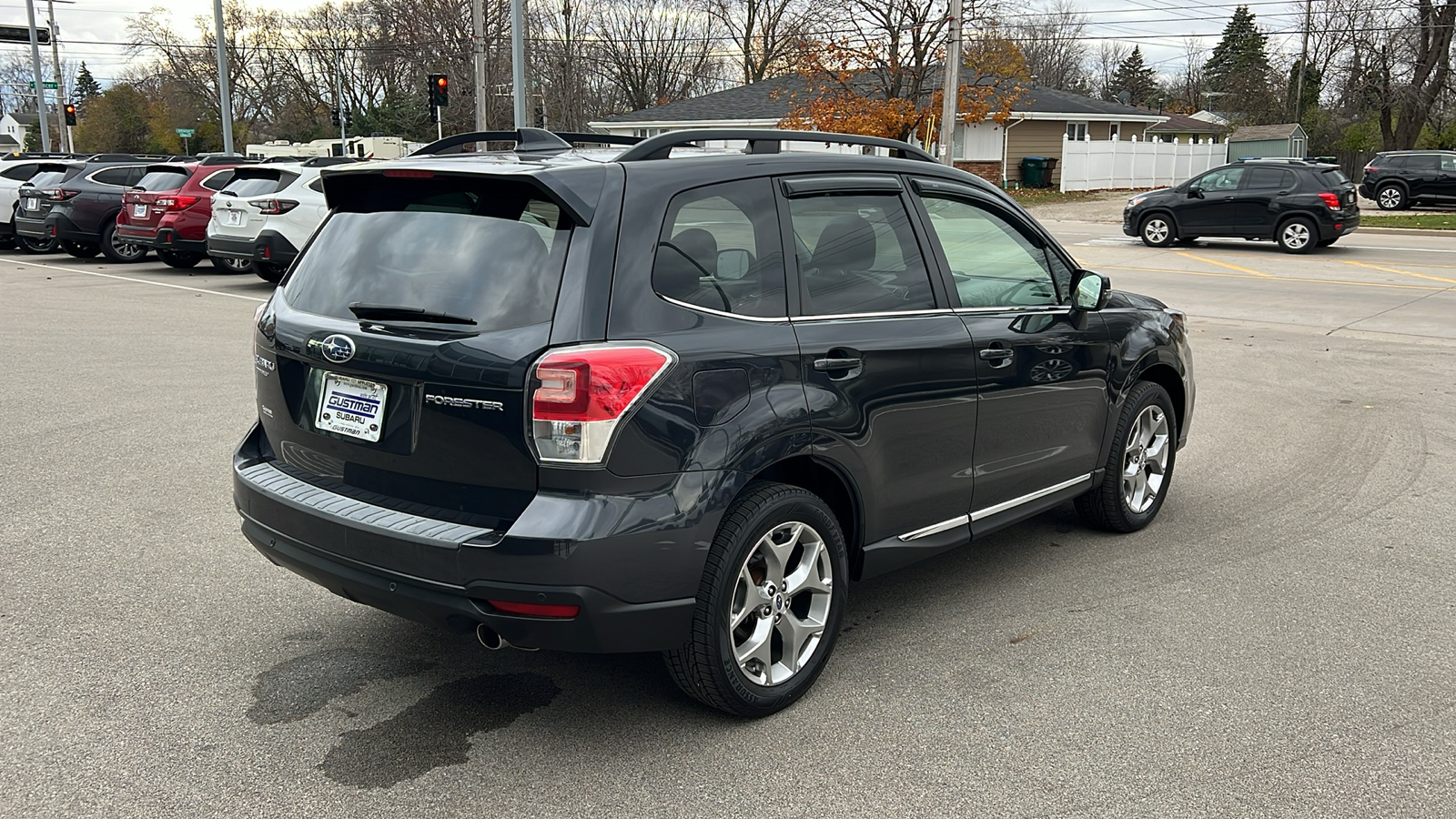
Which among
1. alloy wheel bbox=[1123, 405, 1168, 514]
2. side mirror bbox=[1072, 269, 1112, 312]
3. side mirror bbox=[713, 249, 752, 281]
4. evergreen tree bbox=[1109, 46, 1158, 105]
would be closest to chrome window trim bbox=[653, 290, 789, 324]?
side mirror bbox=[713, 249, 752, 281]

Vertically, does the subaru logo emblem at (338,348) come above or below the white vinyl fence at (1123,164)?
below

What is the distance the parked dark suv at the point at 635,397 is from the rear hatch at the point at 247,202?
1260 centimetres

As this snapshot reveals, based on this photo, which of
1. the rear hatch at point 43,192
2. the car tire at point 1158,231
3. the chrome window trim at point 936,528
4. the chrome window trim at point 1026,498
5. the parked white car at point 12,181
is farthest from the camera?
the car tire at point 1158,231

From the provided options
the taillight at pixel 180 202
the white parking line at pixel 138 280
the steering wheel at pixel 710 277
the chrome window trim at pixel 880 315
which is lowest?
the white parking line at pixel 138 280

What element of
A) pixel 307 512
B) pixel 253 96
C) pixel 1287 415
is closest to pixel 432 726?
pixel 307 512

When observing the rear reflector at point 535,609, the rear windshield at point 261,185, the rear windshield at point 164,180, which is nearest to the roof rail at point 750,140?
the rear reflector at point 535,609

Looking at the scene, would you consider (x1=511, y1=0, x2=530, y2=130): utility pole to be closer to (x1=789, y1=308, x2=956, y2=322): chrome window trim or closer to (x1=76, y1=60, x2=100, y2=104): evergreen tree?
(x1=789, y1=308, x2=956, y2=322): chrome window trim

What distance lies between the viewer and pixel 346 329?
11.7ft

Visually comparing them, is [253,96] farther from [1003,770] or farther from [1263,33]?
[1003,770]

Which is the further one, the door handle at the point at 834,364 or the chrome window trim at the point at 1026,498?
the chrome window trim at the point at 1026,498

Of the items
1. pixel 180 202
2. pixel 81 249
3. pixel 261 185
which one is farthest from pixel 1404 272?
pixel 81 249

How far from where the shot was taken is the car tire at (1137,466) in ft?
17.7

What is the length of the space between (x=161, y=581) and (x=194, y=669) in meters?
0.98

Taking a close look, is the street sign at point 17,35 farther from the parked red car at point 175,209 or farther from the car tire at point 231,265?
the car tire at point 231,265
